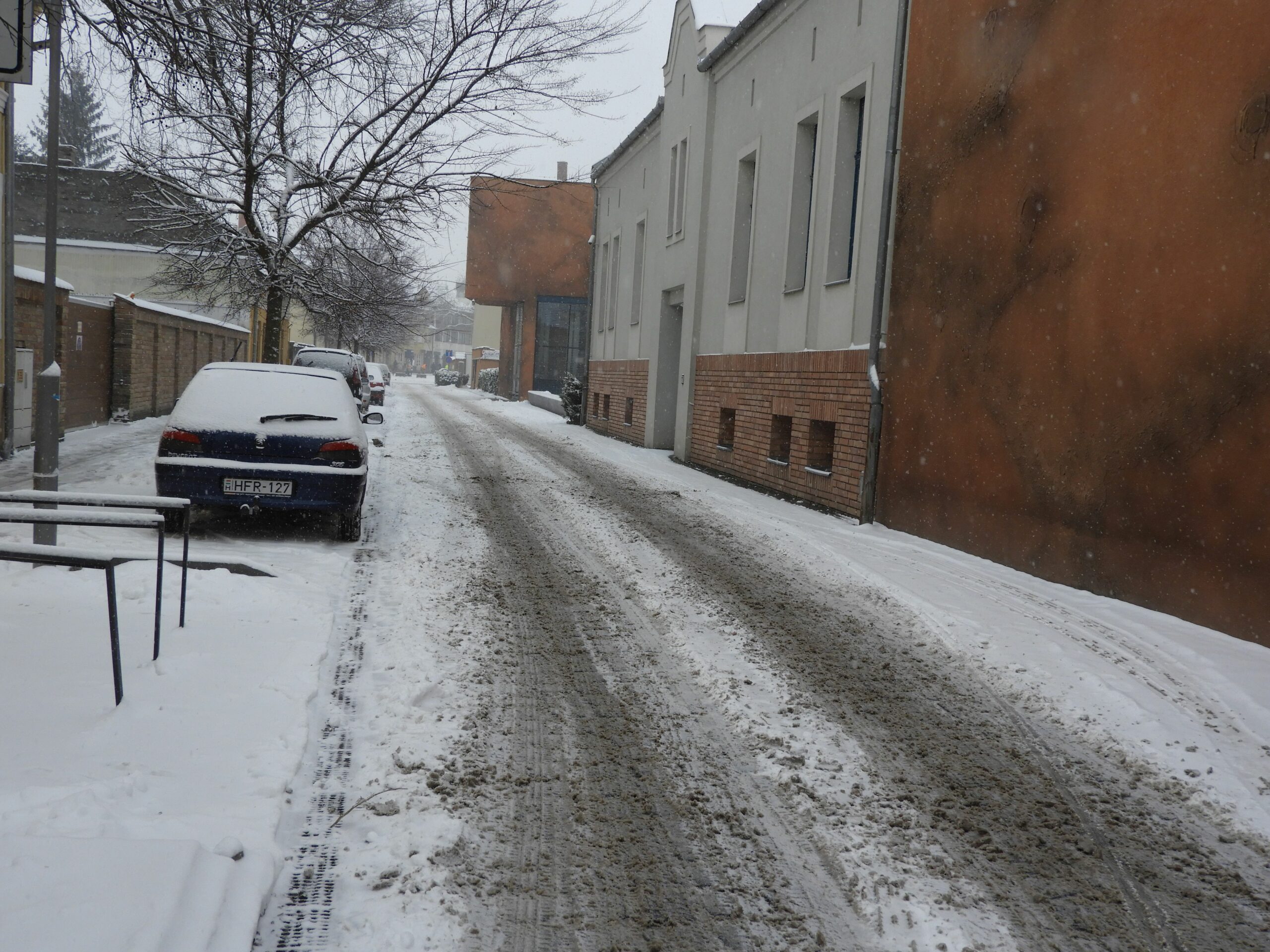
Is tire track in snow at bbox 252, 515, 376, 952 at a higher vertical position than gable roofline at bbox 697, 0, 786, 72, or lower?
lower

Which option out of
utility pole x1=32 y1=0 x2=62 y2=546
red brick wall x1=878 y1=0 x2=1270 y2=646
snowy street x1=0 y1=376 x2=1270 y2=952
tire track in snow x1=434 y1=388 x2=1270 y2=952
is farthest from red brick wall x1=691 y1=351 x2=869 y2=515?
utility pole x1=32 y1=0 x2=62 y2=546

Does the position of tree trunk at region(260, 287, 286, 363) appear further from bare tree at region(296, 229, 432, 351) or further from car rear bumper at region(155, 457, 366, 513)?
car rear bumper at region(155, 457, 366, 513)

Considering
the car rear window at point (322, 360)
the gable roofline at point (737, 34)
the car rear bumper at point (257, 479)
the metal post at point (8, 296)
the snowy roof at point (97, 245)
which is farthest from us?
the snowy roof at point (97, 245)

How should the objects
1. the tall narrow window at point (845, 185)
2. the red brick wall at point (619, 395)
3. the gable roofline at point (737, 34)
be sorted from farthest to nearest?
the red brick wall at point (619, 395)
the gable roofline at point (737, 34)
the tall narrow window at point (845, 185)

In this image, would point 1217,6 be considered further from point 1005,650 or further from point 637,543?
point 637,543

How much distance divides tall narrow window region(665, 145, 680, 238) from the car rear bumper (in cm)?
1367

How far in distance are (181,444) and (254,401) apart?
2.35ft

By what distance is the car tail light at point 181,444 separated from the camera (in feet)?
26.1

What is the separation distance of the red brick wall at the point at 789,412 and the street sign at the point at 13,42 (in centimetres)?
847

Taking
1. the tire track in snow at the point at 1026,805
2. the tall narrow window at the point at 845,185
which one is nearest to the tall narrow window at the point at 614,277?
the tall narrow window at the point at 845,185

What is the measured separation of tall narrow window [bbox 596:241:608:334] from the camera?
2828 centimetres

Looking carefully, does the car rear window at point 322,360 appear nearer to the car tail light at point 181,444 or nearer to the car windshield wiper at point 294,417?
the car windshield wiper at point 294,417

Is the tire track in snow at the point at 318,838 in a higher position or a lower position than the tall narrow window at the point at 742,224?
lower

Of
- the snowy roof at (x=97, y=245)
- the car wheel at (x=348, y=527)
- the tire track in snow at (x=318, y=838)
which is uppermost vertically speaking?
the snowy roof at (x=97, y=245)
